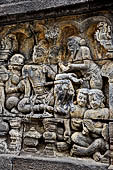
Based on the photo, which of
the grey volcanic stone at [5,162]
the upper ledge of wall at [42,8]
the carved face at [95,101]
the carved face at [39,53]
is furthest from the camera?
the carved face at [39,53]

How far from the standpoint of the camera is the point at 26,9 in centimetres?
335

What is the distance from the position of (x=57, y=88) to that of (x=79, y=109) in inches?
15.6

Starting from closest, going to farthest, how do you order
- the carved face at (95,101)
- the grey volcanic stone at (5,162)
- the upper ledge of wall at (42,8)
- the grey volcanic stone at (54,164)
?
the grey volcanic stone at (54,164) < the carved face at (95,101) < the upper ledge of wall at (42,8) < the grey volcanic stone at (5,162)

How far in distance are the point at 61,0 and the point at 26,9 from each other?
0.52 metres

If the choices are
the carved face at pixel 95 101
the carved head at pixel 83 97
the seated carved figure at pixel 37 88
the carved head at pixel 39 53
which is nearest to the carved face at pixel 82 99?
the carved head at pixel 83 97

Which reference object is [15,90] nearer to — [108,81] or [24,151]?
[24,151]

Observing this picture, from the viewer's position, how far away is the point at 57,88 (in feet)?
10.3

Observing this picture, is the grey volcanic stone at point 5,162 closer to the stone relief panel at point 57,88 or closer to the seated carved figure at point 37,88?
the stone relief panel at point 57,88

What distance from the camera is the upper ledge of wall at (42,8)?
3.02 meters

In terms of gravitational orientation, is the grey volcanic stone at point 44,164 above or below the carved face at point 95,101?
below

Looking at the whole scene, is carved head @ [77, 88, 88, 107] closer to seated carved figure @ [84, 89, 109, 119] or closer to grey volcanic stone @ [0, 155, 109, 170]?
seated carved figure @ [84, 89, 109, 119]

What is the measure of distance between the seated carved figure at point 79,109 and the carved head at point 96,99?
96 mm

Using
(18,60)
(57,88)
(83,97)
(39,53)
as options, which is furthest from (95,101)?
(18,60)

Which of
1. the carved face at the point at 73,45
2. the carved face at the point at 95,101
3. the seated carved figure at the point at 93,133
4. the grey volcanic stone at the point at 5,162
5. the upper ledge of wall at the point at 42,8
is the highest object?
the upper ledge of wall at the point at 42,8
